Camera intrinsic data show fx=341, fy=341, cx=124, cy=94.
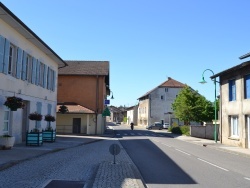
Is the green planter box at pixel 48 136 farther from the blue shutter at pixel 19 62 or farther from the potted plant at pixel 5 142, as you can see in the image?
the potted plant at pixel 5 142

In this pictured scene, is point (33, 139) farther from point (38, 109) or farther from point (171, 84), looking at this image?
point (171, 84)

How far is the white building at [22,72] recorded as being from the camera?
17656 millimetres

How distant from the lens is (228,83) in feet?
89.1

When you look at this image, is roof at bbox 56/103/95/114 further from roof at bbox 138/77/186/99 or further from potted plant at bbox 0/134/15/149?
roof at bbox 138/77/186/99

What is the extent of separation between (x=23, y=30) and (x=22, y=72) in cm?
266

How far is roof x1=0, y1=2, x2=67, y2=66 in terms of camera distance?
1631 cm

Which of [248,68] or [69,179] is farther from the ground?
[248,68]

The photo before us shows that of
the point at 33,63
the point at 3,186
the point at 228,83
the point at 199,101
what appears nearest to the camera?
the point at 3,186

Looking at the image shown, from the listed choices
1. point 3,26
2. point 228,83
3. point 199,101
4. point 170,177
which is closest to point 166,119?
point 199,101

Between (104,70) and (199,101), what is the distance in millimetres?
14955

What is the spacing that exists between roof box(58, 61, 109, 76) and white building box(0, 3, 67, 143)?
16.0 metres

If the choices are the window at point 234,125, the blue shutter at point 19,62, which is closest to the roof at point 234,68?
the window at point 234,125

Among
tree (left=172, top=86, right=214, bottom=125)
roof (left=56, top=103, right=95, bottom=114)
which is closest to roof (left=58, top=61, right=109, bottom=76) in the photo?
roof (left=56, top=103, right=95, bottom=114)

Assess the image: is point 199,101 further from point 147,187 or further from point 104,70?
point 147,187
